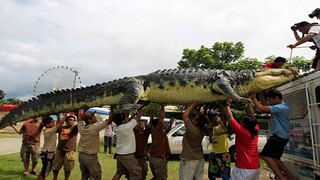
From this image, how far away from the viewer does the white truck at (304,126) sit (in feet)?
14.3

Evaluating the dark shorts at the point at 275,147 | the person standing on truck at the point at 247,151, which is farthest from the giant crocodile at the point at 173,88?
the dark shorts at the point at 275,147

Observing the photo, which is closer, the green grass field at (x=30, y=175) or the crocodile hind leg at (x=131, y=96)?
the crocodile hind leg at (x=131, y=96)

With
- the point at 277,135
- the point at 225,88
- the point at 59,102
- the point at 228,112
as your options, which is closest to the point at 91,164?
the point at 59,102

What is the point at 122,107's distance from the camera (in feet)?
18.0

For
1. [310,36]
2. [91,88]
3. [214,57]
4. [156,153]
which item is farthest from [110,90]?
[214,57]

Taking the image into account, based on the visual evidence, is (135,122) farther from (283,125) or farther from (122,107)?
(283,125)

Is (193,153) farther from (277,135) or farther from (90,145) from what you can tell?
(90,145)

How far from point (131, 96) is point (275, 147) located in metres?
2.70

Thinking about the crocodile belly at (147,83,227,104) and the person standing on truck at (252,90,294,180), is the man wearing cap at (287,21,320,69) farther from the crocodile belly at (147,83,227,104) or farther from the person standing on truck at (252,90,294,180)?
the crocodile belly at (147,83,227,104)

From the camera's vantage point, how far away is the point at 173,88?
5.70 metres

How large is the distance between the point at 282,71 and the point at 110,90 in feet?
10.9

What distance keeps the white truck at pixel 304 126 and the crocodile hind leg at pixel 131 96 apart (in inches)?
110

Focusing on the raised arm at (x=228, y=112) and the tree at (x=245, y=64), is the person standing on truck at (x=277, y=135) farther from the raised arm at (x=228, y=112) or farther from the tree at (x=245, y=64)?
the tree at (x=245, y=64)

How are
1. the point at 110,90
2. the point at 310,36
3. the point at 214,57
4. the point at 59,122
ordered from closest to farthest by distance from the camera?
the point at 310,36
the point at 110,90
the point at 59,122
the point at 214,57
